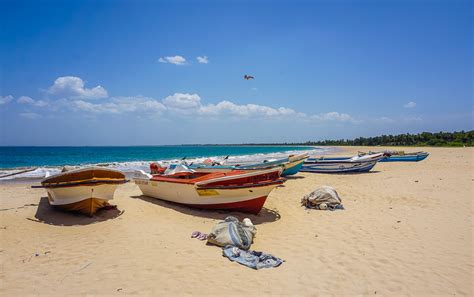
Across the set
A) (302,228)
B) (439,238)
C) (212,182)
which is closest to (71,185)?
(212,182)

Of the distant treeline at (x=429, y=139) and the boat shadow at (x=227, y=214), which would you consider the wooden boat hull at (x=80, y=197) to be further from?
the distant treeline at (x=429, y=139)

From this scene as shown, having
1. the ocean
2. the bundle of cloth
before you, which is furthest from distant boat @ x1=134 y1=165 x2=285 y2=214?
the ocean

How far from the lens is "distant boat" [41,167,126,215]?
312 inches

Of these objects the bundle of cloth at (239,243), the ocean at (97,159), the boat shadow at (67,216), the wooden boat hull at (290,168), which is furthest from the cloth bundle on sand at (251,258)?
the ocean at (97,159)

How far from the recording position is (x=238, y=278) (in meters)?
4.56

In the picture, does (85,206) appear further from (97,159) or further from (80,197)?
(97,159)

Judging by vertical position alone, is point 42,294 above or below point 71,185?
below

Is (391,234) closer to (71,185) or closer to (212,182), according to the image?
(212,182)

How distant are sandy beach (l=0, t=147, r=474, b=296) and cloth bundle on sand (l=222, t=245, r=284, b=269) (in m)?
0.14

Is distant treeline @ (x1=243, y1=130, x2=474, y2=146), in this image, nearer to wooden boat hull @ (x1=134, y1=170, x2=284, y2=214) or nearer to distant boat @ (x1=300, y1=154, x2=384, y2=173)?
distant boat @ (x1=300, y1=154, x2=384, y2=173)

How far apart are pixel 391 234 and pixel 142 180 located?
859cm

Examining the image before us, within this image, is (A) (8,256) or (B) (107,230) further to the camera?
(B) (107,230)

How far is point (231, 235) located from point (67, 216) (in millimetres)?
5324

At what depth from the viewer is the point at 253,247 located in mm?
6070
